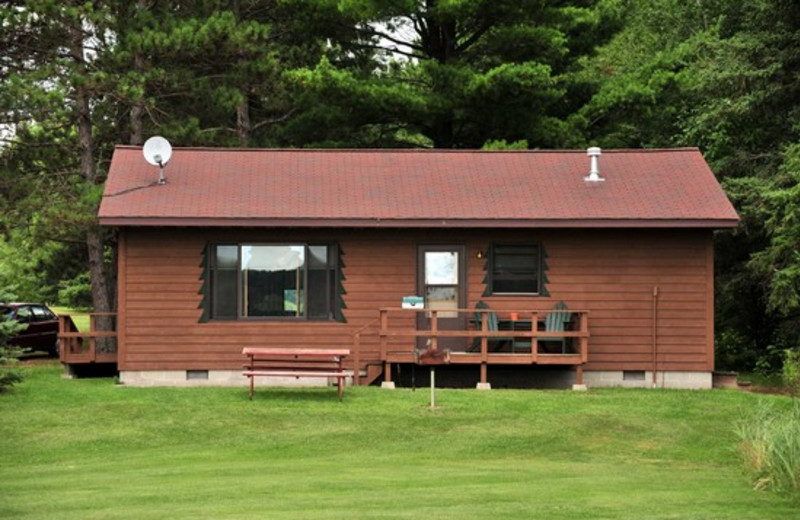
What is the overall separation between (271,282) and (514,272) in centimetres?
413

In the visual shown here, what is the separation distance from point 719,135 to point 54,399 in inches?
628

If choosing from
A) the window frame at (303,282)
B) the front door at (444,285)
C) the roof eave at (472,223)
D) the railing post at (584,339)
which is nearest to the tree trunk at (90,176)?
the window frame at (303,282)

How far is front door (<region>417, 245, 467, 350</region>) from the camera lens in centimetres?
2122

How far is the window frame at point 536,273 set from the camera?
2122cm

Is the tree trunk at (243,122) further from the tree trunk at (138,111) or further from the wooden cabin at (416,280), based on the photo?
the wooden cabin at (416,280)

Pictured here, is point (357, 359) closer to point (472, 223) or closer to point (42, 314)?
point (472, 223)

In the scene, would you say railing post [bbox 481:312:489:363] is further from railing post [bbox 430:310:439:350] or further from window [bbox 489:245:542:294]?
window [bbox 489:245:542:294]

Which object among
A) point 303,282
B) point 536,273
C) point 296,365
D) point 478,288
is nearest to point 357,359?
point 296,365

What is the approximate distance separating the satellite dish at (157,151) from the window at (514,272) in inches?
233

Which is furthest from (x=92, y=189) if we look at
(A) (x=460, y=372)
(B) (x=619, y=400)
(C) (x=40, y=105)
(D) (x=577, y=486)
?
(D) (x=577, y=486)

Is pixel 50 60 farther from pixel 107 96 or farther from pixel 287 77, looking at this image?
pixel 287 77

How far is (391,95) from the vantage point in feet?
93.8

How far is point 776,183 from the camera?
76.4 feet

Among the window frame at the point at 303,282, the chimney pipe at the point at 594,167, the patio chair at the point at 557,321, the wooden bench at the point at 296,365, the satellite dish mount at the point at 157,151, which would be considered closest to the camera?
the wooden bench at the point at 296,365
